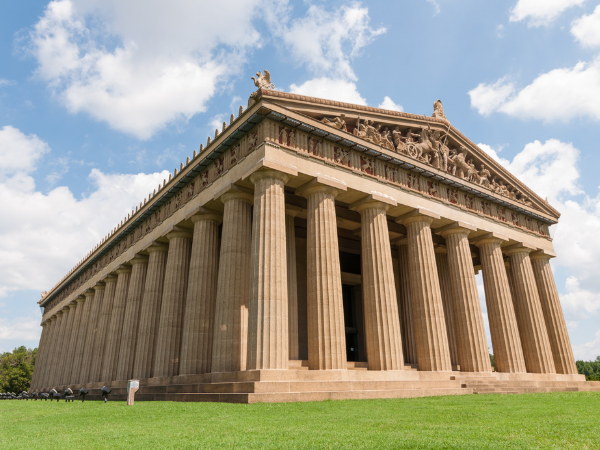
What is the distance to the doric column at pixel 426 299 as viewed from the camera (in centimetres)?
2711

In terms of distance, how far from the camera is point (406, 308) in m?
35.1

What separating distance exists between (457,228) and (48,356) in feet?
202

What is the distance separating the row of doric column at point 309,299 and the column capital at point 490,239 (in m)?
0.12

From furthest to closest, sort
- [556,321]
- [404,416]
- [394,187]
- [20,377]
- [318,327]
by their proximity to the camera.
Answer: [20,377] < [556,321] < [394,187] < [318,327] < [404,416]

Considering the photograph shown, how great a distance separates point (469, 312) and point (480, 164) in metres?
14.4

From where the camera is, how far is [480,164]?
124 feet

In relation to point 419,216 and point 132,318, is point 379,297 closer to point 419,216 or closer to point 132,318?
point 419,216

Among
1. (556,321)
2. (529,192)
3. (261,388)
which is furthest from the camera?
(529,192)

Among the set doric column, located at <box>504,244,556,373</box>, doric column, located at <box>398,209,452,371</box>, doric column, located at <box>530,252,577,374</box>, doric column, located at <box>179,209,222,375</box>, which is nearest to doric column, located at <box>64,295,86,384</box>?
doric column, located at <box>179,209,222,375</box>

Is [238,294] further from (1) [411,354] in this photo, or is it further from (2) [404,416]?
(1) [411,354]

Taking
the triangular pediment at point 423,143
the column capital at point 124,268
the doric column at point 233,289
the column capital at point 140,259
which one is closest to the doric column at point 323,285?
the doric column at point 233,289

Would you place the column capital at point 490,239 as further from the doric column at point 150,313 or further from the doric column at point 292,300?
the doric column at point 150,313

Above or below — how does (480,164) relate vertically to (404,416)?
above

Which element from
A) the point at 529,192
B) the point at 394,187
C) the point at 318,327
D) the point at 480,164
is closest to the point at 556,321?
the point at 529,192
